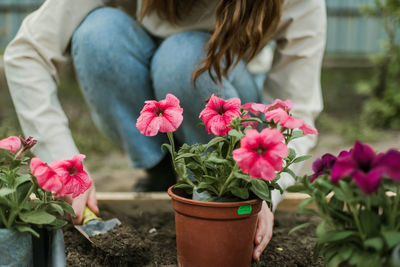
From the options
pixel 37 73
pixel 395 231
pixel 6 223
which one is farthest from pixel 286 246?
pixel 37 73

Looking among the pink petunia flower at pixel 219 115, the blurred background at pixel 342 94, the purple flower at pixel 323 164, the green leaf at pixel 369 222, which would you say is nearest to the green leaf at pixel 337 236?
the green leaf at pixel 369 222

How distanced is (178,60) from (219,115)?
1.96 feet

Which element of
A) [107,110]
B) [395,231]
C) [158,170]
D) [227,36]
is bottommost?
[158,170]

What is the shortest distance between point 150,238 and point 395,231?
0.83 meters

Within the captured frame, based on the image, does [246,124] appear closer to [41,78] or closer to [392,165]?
[392,165]

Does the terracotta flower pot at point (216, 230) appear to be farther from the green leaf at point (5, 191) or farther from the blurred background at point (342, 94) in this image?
the blurred background at point (342, 94)

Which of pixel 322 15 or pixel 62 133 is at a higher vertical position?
pixel 322 15

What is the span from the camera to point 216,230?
1.03 meters

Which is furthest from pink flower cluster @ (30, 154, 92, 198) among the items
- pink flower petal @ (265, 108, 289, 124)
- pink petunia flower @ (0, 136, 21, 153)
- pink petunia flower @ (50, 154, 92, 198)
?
pink flower petal @ (265, 108, 289, 124)

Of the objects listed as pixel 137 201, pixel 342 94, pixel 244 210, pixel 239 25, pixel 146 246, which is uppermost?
pixel 239 25

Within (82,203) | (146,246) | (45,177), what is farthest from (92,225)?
(45,177)

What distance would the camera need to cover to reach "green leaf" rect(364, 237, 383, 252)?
756 millimetres

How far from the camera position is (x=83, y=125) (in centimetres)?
443

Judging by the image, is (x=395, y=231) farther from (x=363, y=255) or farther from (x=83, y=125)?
(x=83, y=125)
